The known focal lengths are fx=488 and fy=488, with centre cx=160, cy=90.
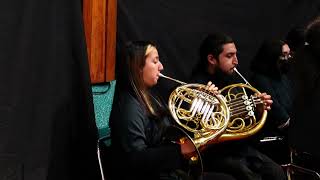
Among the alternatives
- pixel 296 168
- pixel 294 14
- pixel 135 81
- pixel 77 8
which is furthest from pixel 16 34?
pixel 294 14

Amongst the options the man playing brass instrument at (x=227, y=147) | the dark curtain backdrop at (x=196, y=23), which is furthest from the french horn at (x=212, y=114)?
the dark curtain backdrop at (x=196, y=23)

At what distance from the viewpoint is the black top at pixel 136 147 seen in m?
2.20

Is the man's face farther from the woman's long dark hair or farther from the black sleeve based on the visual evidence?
the black sleeve

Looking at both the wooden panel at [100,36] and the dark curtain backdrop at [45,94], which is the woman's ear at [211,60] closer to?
the wooden panel at [100,36]

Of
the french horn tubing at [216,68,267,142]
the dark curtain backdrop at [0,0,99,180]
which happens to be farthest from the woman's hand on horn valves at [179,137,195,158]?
the dark curtain backdrop at [0,0,99,180]

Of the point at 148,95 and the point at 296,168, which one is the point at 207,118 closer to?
the point at 148,95

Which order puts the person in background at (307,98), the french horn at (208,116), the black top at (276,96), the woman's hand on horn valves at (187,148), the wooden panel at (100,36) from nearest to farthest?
the person in background at (307,98) < the woman's hand on horn valves at (187,148) < the french horn at (208,116) < the wooden panel at (100,36) < the black top at (276,96)

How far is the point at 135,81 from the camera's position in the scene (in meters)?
2.35

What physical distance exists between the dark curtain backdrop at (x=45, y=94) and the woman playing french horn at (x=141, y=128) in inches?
21.4

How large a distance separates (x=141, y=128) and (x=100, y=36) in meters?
0.90

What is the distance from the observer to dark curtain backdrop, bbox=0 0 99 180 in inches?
105

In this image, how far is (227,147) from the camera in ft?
8.95

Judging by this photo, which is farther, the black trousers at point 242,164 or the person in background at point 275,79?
the person in background at point 275,79

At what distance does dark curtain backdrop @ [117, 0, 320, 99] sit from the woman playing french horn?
723 mm
